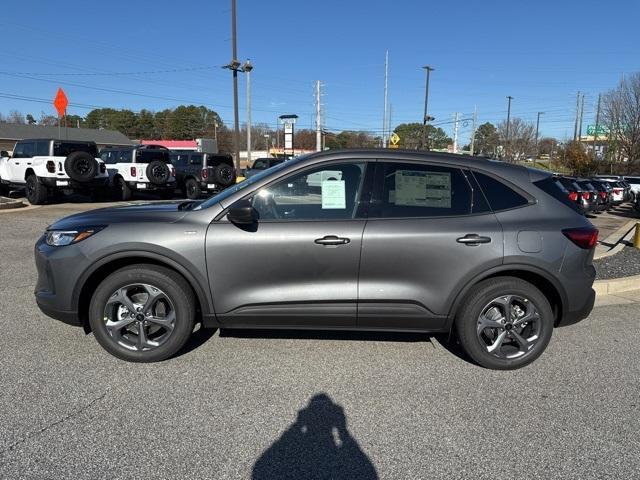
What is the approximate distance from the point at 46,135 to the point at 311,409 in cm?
7375

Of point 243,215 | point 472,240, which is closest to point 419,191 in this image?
point 472,240

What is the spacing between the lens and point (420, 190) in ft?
12.0

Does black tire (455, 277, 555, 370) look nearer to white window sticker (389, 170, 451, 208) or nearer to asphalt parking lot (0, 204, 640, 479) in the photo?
asphalt parking lot (0, 204, 640, 479)

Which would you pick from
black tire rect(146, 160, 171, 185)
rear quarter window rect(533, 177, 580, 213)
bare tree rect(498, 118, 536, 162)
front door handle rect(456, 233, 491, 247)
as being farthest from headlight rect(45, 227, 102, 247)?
bare tree rect(498, 118, 536, 162)

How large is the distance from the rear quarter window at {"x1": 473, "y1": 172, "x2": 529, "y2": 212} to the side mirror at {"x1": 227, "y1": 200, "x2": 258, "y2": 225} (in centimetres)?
178

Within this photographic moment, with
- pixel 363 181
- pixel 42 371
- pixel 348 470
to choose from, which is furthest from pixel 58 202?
pixel 348 470

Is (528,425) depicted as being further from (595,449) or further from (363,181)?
(363,181)

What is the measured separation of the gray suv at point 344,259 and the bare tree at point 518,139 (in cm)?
8018

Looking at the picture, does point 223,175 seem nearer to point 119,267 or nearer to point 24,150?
point 24,150

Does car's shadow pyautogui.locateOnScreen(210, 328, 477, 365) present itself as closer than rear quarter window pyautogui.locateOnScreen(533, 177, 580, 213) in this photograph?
No

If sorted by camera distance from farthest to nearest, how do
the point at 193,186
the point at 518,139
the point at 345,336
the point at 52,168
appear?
the point at 518,139 → the point at 193,186 → the point at 52,168 → the point at 345,336

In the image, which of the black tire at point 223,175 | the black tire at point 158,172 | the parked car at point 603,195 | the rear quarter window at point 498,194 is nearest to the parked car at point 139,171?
the black tire at point 158,172

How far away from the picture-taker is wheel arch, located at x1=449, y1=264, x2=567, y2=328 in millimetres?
3562

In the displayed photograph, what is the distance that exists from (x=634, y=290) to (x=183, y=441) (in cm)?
608
